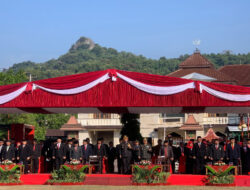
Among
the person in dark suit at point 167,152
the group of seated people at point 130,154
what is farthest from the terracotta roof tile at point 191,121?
the person in dark suit at point 167,152

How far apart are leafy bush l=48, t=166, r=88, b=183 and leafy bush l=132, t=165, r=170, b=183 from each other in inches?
76.2

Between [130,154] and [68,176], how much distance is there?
2875 millimetres

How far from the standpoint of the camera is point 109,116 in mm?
63531

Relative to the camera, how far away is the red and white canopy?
1931cm

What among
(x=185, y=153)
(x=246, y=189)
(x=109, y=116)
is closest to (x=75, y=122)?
(x=109, y=116)

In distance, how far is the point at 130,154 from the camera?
67.8 ft

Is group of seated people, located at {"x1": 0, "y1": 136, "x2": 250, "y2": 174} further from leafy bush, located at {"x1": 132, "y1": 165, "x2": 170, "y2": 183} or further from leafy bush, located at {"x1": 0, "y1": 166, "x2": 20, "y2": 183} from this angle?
leafy bush, located at {"x1": 0, "y1": 166, "x2": 20, "y2": 183}

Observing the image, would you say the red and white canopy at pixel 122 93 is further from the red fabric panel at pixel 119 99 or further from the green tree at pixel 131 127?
the green tree at pixel 131 127

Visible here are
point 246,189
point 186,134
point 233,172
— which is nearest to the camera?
point 246,189

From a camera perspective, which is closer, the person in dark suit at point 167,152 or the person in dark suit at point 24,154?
Result: the person in dark suit at point 167,152

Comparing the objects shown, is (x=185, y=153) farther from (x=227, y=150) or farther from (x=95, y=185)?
(x=95, y=185)

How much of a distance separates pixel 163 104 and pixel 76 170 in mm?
4006

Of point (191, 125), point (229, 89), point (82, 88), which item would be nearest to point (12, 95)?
point (82, 88)

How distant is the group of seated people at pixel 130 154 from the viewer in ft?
66.6
